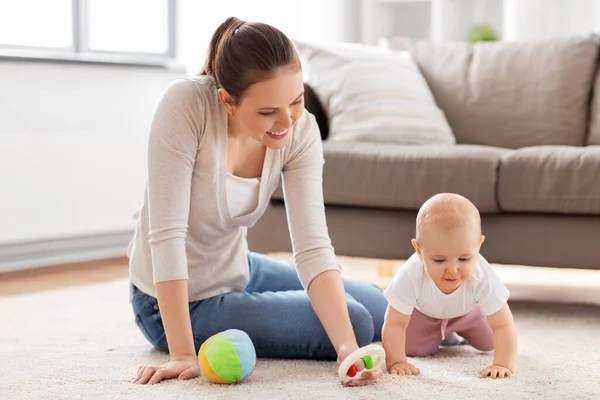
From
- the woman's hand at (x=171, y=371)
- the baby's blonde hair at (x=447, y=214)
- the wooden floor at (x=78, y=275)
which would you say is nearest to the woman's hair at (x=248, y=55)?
the baby's blonde hair at (x=447, y=214)

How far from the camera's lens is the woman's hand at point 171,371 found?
4.75ft

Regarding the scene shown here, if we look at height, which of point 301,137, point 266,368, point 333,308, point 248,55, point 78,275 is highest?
point 248,55

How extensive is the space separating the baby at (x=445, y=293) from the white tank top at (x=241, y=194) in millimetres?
314

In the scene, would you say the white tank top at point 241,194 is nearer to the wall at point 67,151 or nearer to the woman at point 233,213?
the woman at point 233,213

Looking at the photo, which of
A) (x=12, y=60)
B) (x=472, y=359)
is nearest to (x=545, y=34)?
(x=12, y=60)

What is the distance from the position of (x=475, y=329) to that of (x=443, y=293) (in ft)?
0.64

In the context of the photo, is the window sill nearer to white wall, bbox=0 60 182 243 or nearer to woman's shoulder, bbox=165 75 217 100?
white wall, bbox=0 60 182 243

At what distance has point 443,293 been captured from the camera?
1.55 meters

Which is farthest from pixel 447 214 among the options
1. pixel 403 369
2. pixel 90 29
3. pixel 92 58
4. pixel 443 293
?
pixel 90 29

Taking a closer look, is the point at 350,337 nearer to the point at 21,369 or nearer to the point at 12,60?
the point at 21,369

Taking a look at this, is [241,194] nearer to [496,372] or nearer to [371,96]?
[496,372]

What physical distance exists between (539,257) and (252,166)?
3.00 feet

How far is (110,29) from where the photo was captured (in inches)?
138

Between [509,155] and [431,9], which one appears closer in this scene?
[509,155]
